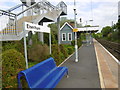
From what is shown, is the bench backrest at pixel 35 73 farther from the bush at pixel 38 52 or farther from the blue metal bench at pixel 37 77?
the bush at pixel 38 52

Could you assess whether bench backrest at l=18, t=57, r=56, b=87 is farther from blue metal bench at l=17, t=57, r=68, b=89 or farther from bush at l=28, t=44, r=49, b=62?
bush at l=28, t=44, r=49, b=62

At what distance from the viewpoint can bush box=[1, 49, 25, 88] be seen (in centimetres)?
362

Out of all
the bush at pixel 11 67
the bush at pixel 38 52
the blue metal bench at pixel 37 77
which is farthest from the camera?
the bush at pixel 38 52

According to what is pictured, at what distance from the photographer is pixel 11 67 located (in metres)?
3.98

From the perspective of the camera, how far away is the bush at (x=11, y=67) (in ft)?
11.9

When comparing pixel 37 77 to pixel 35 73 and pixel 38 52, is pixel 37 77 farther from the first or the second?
pixel 38 52

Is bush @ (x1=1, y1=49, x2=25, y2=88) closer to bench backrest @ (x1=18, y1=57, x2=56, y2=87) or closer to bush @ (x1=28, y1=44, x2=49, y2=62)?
bench backrest @ (x1=18, y1=57, x2=56, y2=87)

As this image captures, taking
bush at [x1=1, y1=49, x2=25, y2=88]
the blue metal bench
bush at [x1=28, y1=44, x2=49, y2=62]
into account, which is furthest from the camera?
bush at [x1=28, y1=44, x2=49, y2=62]

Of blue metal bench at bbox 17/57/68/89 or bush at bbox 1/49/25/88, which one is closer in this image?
blue metal bench at bbox 17/57/68/89

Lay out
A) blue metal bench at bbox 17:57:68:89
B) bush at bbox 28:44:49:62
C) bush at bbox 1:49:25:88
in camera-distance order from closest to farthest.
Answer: blue metal bench at bbox 17:57:68:89 → bush at bbox 1:49:25:88 → bush at bbox 28:44:49:62

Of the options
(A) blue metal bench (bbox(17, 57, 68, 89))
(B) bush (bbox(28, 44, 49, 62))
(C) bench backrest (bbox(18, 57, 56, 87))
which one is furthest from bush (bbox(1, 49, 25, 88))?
(B) bush (bbox(28, 44, 49, 62))

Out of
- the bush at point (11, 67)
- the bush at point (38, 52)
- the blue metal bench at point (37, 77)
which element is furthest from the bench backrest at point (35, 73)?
the bush at point (38, 52)

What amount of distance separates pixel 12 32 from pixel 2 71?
4.91 m

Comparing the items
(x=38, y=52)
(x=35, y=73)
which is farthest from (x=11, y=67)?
(x=38, y=52)
